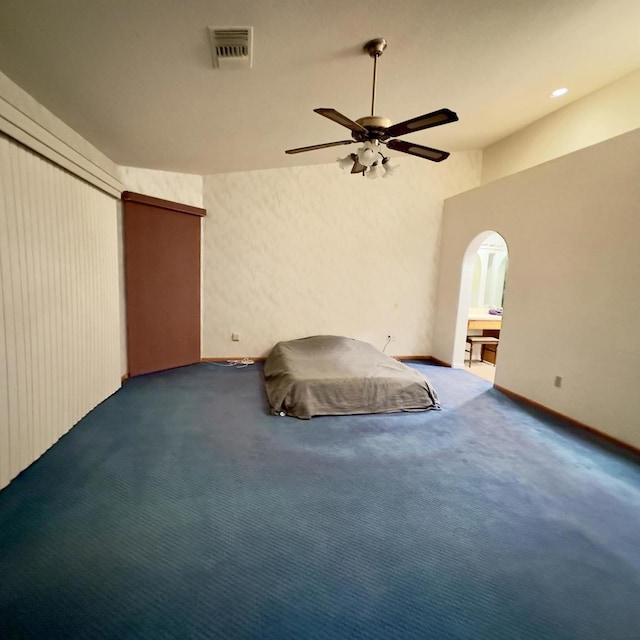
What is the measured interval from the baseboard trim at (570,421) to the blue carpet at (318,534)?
82mm

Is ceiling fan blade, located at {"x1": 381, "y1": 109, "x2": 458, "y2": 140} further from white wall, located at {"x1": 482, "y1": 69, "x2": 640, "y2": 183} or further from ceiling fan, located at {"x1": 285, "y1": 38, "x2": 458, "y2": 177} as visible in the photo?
white wall, located at {"x1": 482, "y1": 69, "x2": 640, "y2": 183}

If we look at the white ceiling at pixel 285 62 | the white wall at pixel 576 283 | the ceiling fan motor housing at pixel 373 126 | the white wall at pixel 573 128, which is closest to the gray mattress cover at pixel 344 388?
the white wall at pixel 576 283

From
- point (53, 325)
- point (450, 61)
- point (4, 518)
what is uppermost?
point (450, 61)

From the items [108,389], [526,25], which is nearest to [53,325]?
[108,389]

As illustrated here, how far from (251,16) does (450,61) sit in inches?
65.5

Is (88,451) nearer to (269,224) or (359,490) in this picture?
(359,490)

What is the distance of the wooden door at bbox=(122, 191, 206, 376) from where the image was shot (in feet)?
13.6

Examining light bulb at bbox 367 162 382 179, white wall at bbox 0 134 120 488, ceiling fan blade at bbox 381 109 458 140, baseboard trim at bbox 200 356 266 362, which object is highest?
ceiling fan blade at bbox 381 109 458 140

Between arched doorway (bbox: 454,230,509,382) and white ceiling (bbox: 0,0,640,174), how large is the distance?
1910 mm

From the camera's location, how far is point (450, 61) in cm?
269

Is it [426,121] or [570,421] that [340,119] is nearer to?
[426,121]

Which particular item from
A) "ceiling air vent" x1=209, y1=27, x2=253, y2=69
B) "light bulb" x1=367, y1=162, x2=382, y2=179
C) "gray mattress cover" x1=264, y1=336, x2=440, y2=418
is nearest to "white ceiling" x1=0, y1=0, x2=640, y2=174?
"ceiling air vent" x1=209, y1=27, x2=253, y2=69

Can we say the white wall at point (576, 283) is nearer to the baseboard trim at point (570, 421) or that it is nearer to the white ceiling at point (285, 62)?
the baseboard trim at point (570, 421)

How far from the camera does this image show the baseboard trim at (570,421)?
279 centimetres
